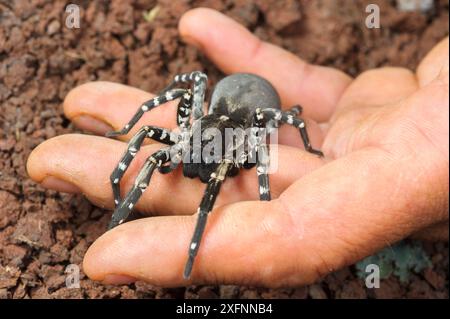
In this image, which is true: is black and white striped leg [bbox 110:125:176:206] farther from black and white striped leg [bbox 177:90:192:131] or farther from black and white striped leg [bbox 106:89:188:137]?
black and white striped leg [bbox 177:90:192:131]

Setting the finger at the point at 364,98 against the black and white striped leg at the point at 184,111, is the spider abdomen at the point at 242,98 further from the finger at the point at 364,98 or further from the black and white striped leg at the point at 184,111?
the finger at the point at 364,98

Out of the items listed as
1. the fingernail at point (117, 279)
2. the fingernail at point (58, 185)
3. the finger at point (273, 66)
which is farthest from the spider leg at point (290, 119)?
the fingernail at point (117, 279)

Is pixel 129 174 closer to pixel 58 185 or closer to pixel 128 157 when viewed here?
pixel 128 157

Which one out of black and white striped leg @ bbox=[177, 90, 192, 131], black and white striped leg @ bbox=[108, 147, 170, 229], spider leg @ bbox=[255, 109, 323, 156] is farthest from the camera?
black and white striped leg @ bbox=[177, 90, 192, 131]

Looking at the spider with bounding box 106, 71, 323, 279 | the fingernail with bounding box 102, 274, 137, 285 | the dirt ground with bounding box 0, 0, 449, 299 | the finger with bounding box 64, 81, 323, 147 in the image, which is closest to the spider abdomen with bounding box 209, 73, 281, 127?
the spider with bounding box 106, 71, 323, 279

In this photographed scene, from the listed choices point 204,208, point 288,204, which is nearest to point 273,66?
point 288,204

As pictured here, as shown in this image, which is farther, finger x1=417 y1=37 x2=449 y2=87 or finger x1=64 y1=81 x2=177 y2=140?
finger x1=417 y1=37 x2=449 y2=87

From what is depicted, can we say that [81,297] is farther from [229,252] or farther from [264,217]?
[264,217]
